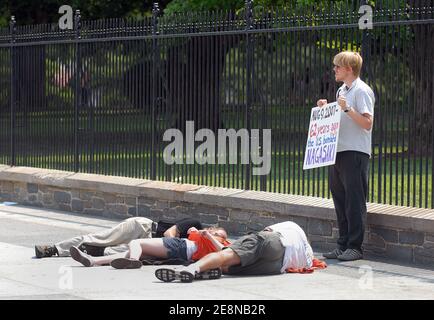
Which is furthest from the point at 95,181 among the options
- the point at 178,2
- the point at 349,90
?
the point at 178,2

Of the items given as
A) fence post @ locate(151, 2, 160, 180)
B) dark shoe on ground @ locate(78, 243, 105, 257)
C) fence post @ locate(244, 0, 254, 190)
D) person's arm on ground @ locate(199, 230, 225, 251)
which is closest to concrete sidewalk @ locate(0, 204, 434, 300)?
dark shoe on ground @ locate(78, 243, 105, 257)

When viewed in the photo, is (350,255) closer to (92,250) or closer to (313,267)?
(313,267)

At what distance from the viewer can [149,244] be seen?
10.5 meters

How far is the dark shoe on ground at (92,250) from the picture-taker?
10.9 meters

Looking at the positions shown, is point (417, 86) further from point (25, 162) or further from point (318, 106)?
point (25, 162)

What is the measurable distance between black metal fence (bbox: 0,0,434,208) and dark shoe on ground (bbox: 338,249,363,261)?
0.79 m

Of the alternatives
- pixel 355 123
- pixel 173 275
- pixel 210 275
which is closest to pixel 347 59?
pixel 355 123

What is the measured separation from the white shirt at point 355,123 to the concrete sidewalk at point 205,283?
1.08m

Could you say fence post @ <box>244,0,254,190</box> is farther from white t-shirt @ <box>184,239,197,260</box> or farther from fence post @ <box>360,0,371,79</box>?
white t-shirt @ <box>184,239,197,260</box>

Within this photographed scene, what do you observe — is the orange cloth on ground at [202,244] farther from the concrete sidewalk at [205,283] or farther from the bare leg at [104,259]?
the bare leg at [104,259]

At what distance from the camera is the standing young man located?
10781mm

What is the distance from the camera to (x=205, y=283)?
9625 millimetres

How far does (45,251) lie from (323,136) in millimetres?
2830

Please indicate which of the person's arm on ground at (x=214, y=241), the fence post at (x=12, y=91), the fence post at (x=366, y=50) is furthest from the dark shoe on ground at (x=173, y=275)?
the fence post at (x=12, y=91)
